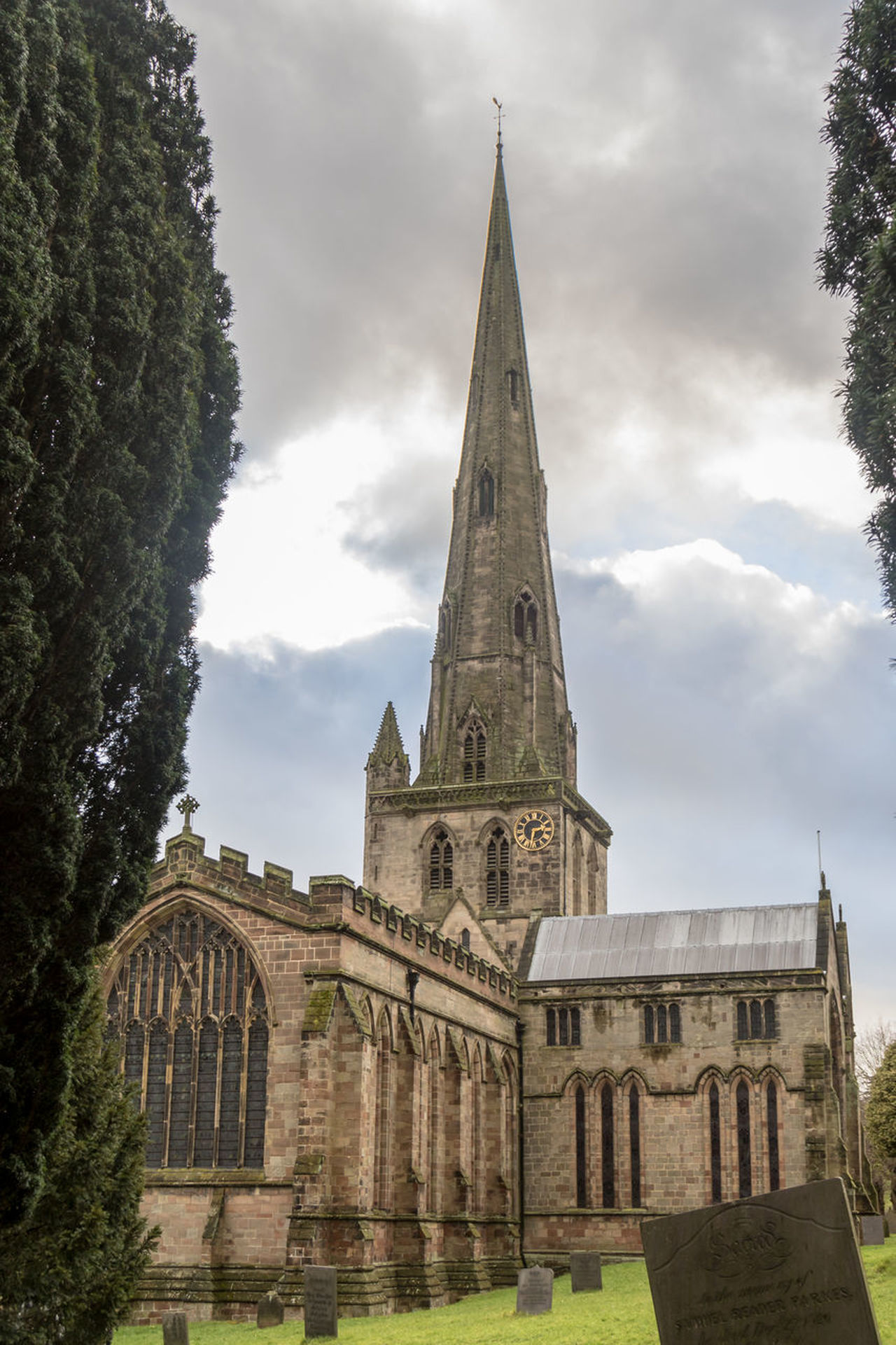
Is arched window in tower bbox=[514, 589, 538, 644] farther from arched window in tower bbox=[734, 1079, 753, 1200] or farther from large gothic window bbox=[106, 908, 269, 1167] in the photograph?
large gothic window bbox=[106, 908, 269, 1167]

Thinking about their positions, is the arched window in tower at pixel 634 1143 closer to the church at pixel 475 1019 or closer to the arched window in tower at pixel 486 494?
the church at pixel 475 1019

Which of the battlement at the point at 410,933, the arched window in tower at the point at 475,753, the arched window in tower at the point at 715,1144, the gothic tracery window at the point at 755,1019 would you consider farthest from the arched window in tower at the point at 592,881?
the arched window in tower at the point at 715,1144

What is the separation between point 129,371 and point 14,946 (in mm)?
6006

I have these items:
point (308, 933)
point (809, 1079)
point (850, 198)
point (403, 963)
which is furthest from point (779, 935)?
point (850, 198)

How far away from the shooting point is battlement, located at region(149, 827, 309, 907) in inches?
1243

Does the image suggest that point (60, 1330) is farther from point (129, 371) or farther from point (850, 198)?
point (850, 198)

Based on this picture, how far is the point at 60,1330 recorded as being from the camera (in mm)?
16125

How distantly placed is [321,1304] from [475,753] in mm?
32129

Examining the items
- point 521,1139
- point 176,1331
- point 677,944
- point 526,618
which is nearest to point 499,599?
point 526,618

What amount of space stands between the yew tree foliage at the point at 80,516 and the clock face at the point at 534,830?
36530mm

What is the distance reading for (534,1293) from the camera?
25109mm

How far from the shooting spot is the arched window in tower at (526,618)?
5616cm

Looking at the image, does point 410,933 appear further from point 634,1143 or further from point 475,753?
point 475,753

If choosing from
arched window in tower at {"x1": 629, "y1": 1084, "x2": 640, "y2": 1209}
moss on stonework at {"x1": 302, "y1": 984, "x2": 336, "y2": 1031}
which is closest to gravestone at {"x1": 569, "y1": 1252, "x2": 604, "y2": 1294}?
moss on stonework at {"x1": 302, "y1": 984, "x2": 336, "y2": 1031}
